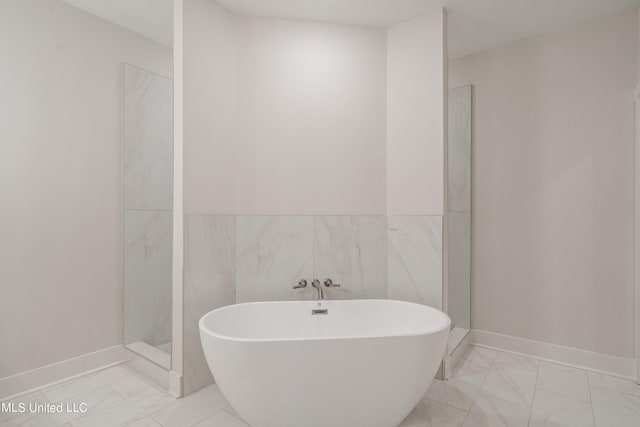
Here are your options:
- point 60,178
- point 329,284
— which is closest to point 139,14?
point 60,178

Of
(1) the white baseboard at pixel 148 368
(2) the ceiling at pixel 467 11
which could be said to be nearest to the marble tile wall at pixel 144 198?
(1) the white baseboard at pixel 148 368

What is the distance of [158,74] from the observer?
2562 millimetres

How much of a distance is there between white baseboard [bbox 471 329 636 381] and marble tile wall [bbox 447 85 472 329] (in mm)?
205

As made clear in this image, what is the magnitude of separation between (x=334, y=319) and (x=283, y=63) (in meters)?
1.95

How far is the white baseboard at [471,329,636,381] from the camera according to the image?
7.89 feet

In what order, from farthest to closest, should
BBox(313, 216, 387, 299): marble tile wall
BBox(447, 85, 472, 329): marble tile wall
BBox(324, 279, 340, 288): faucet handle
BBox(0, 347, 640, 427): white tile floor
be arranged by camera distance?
BBox(447, 85, 472, 329): marble tile wall < BBox(313, 216, 387, 299): marble tile wall < BBox(324, 279, 340, 288): faucet handle < BBox(0, 347, 640, 427): white tile floor

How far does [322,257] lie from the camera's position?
2596mm

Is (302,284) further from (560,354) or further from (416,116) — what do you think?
(560,354)

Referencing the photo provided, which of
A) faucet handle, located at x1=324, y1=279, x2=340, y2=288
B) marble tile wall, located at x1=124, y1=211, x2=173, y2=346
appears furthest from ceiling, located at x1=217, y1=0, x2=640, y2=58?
faucet handle, located at x1=324, y1=279, x2=340, y2=288

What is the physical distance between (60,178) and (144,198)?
53cm

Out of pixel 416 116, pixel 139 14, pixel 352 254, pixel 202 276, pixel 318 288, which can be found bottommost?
pixel 318 288

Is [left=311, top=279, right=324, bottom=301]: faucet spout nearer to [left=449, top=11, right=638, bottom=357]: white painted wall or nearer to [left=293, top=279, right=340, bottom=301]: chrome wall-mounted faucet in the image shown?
[left=293, top=279, right=340, bottom=301]: chrome wall-mounted faucet

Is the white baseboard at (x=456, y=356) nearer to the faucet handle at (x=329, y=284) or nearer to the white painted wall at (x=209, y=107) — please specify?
the faucet handle at (x=329, y=284)

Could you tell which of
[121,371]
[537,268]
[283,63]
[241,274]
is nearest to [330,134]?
[283,63]
